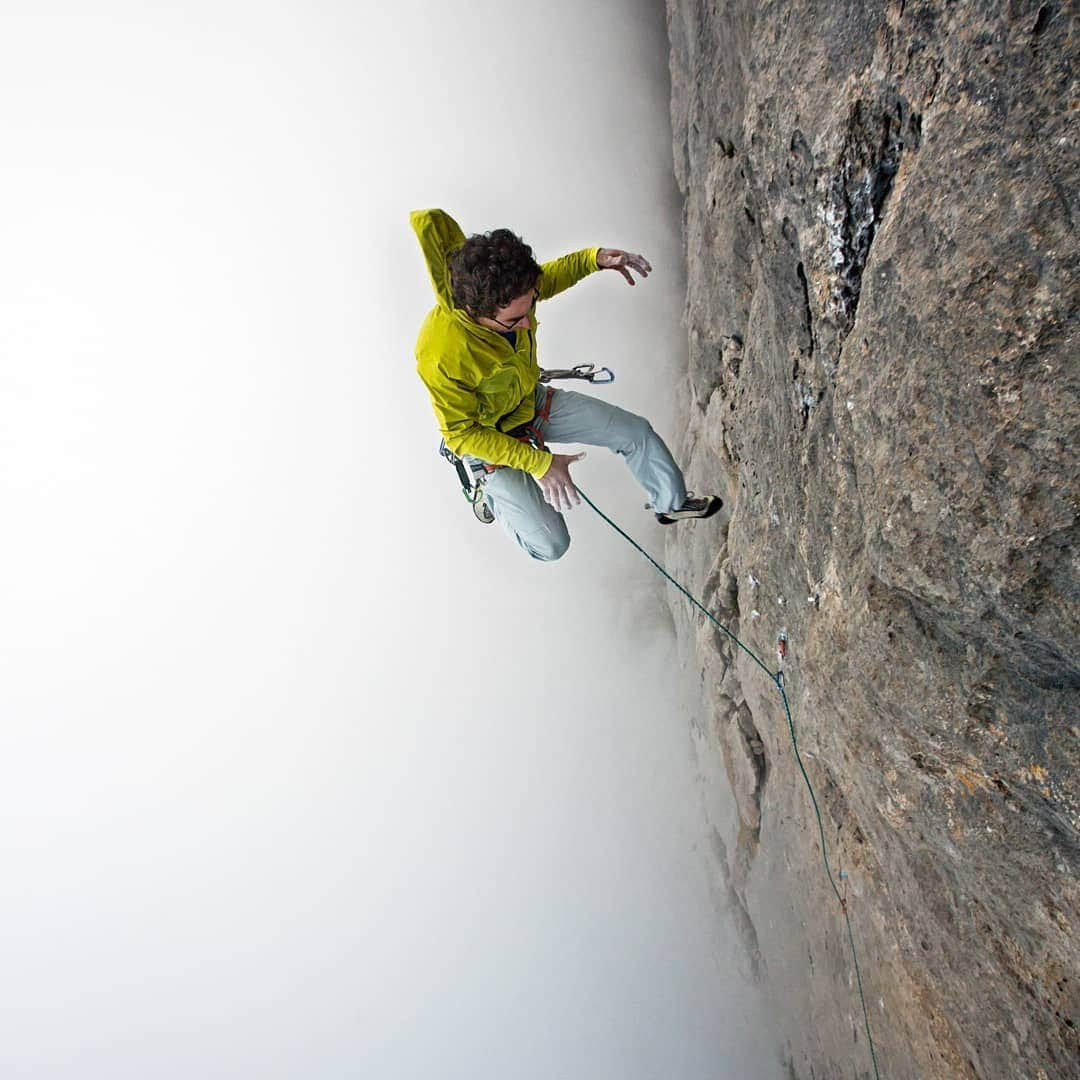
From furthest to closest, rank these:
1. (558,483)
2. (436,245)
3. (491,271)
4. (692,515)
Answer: (692,515) → (558,483) → (436,245) → (491,271)

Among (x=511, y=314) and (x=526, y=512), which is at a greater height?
(x=511, y=314)

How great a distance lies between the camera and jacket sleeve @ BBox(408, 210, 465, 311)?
101 inches

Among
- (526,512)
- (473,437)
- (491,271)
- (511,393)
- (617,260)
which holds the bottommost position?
(526,512)

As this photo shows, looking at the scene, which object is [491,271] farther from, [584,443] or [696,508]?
[696,508]

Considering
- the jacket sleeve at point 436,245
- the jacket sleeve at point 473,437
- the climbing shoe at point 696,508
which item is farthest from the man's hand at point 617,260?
the climbing shoe at point 696,508

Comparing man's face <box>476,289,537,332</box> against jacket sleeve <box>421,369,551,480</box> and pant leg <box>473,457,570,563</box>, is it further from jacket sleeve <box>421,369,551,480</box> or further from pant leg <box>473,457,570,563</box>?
pant leg <box>473,457,570,563</box>

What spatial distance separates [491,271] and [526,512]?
1.27 meters

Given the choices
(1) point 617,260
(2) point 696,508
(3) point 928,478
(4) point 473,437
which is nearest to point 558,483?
(4) point 473,437

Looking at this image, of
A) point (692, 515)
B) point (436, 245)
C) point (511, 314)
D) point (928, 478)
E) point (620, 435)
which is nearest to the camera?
point (928, 478)

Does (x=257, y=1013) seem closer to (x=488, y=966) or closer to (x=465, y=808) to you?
(x=488, y=966)

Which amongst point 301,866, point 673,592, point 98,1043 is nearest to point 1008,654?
point 673,592

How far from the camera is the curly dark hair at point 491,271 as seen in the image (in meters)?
2.34

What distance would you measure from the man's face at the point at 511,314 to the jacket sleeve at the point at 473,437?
0.83ft

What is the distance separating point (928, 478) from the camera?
1.77 meters
